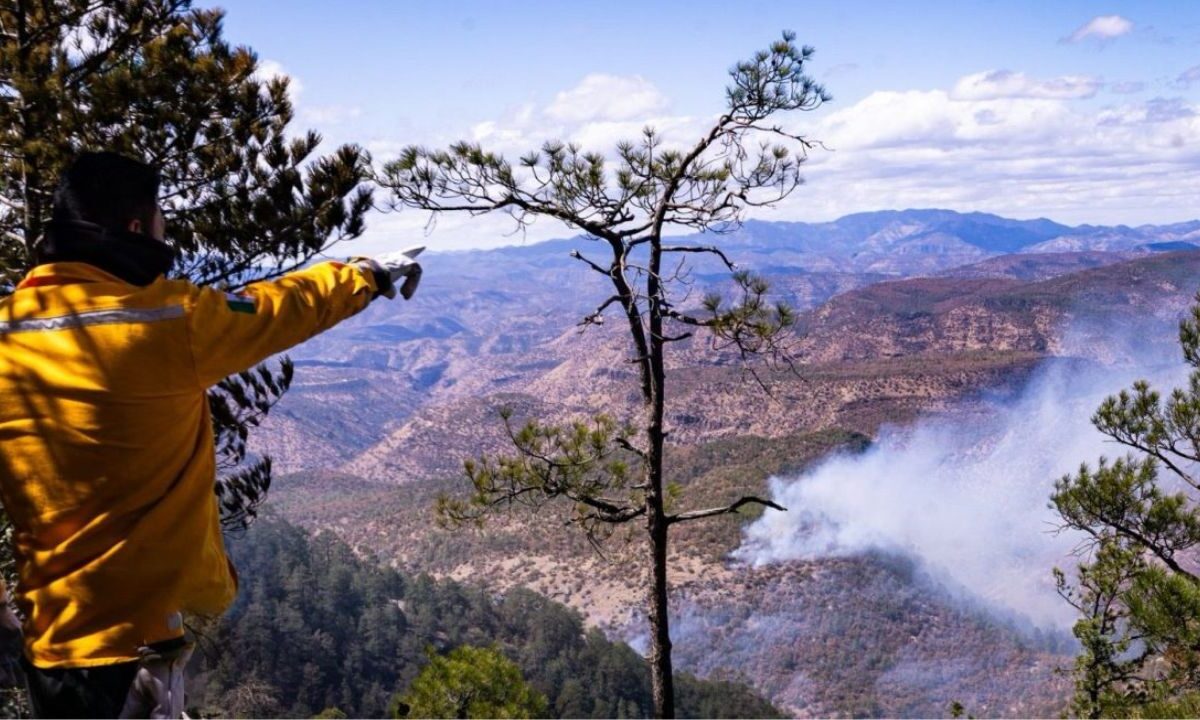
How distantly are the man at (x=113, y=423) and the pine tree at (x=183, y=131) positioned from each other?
4.30m

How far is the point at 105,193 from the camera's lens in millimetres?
1893

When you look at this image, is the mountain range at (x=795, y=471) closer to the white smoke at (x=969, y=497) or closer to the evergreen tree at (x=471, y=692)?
the white smoke at (x=969, y=497)

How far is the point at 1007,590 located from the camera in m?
79.8

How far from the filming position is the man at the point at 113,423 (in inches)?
69.6

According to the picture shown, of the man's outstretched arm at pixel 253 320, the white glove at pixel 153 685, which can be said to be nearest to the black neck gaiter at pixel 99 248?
the man's outstretched arm at pixel 253 320

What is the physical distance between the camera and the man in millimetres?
1767

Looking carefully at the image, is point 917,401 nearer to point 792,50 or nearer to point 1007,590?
point 1007,590

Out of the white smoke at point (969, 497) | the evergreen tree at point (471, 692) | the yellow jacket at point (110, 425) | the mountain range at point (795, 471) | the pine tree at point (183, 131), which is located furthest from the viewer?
the white smoke at point (969, 497)

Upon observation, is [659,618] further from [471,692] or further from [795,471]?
[795,471]

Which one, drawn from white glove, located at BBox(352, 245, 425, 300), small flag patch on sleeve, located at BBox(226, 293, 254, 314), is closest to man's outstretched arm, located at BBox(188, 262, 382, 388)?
small flag patch on sleeve, located at BBox(226, 293, 254, 314)

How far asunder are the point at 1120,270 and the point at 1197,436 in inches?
6339

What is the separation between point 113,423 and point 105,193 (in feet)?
1.59

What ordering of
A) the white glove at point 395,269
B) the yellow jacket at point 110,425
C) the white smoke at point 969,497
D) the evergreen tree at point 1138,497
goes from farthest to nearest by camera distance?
the white smoke at point 969,497 → the evergreen tree at point 1138,497 → the white glove at point 395,269 → the yellow jacket at point 110,425

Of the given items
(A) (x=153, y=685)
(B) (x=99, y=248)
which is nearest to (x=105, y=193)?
(B) (x=99, y=248)
